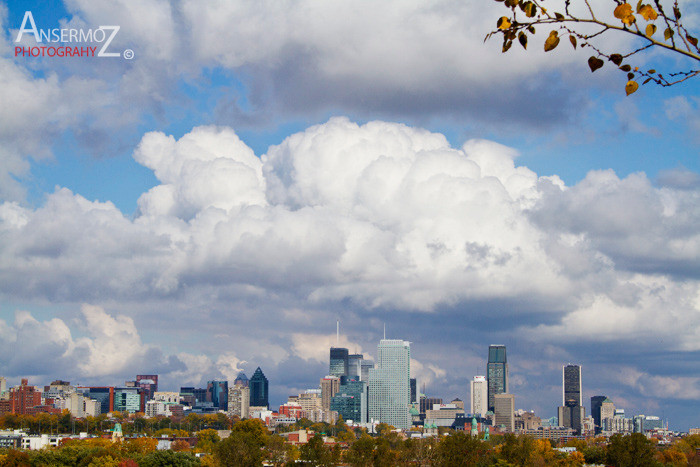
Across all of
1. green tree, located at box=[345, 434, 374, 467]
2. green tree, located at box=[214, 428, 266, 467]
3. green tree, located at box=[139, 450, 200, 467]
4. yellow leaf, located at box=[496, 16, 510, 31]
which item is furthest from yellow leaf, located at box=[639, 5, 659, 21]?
green tree, located at box=[345, 434, 374, 467]

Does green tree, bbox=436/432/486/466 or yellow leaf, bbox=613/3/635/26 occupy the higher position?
yellow leaf, bbox=613/3/635/26

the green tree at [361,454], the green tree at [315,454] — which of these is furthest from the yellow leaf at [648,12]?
the green tree at [315,454]

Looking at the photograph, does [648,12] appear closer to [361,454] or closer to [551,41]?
[551,41]

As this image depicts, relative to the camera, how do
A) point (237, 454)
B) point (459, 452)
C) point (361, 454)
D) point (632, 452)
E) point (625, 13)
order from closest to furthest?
point (625, 13), point (237, 454), point (632, 452), point (459, 452), point (361, 454)

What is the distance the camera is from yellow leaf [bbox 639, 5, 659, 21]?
426 inches

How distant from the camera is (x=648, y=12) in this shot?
10.9 m

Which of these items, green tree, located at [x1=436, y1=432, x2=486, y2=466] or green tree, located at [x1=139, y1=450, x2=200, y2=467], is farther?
green tree, located at [x1=436, y1=432, x2=486, y2=466]

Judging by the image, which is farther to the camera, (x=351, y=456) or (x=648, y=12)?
(x=351, y=456)

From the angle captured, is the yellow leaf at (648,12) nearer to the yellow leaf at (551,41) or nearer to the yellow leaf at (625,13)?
the yellow leaf at (625,13)

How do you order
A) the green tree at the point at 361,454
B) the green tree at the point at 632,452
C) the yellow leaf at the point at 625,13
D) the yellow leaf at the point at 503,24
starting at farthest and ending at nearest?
the green tree at the point at 361,454, the green tree at the point at 632,452, the yellow leaf at the point at 503,24, the yellow leaf at the point at 625,13

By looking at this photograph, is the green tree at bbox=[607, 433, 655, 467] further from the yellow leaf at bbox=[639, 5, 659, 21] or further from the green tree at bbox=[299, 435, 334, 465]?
the yellow leaf at bbox=[639, 5, 659, 21]

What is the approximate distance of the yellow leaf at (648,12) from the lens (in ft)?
35.5

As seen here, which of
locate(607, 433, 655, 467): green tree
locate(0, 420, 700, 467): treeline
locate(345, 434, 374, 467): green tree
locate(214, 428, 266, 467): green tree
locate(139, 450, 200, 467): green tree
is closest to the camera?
locate(139, 450, 200, 467): green tree

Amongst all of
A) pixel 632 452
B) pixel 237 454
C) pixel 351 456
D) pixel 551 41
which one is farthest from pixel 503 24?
pixel 351 456
